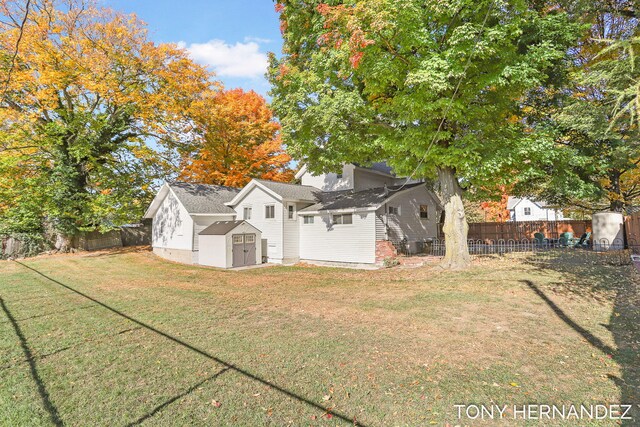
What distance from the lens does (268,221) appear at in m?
18.2

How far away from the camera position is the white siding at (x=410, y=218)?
16547mm

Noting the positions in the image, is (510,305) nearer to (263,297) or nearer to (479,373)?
(479,373)

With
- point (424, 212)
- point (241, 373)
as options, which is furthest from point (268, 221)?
point (241, 373)

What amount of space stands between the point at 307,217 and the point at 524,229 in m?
17.8

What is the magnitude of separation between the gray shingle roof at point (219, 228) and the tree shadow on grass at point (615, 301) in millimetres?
13530

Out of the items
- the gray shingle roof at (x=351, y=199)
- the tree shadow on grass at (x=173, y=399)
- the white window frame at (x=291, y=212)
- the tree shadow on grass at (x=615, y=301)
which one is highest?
the gray shingle roof at (x=351, y=199)

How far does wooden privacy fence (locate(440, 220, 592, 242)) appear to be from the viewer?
21.7m

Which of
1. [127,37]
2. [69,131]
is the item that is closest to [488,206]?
[127,37]

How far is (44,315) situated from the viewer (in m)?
7.38

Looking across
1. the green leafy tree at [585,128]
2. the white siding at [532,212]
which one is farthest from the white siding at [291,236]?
the white siding at [532,212]

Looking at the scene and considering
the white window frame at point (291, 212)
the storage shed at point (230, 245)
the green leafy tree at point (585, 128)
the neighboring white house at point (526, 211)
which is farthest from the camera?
the neighboring white house at point (526, 211)

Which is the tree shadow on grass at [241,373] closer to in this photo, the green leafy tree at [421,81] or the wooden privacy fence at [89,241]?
the green leafy tree at [421,81]

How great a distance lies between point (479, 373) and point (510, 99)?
37.4 ft

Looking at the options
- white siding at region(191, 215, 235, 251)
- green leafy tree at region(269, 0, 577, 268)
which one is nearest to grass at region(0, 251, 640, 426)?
green leafy tree at region(269, 0, 577, 268)
